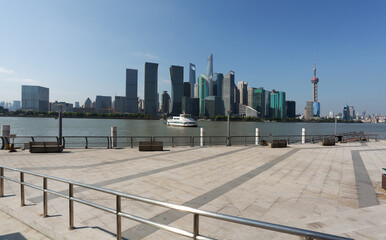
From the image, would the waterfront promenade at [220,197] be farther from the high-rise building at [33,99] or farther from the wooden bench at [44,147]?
the high-rise building at [33,99]

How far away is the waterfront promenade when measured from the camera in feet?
13.8

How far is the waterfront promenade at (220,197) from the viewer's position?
4.20 meters

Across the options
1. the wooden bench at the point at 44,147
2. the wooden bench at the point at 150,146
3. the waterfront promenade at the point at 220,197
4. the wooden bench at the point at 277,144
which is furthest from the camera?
the wooden bench at the point at 277,144

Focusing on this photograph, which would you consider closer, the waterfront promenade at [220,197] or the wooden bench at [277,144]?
the waterfront promenade at [220,197]

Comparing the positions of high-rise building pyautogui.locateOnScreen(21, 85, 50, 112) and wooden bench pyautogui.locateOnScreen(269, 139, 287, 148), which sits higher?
high-rise building pyautogui.locateOnScreen(21, 85, 50, 112)

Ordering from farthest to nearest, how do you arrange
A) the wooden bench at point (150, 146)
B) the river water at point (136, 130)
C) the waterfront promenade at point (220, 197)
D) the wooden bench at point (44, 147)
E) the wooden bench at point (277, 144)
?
the river water at point (136, 130) → the wooden bench at point (277, 144) → the wooden bench at point (150, 146) → the wooden bench at point (44, 147) → the waterfront promenade at point (220, 197)

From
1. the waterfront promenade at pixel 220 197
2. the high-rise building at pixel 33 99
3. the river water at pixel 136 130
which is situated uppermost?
the high-rise building at pixel 33 99

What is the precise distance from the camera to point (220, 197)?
20.1ft

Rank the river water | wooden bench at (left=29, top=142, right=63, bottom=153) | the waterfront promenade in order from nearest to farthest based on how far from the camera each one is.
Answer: the waterfront promenade < wooden bench at (left=29, top=142, right=63, bottom=153) < the river water

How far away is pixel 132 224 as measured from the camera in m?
4.42

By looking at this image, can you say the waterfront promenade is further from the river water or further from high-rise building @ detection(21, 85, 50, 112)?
high-rise building @ detection(21, 85, 50, 112)

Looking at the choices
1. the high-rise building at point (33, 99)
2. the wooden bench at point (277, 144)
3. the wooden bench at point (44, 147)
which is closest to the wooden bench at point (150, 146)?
the wooden bench at point (44, 147)

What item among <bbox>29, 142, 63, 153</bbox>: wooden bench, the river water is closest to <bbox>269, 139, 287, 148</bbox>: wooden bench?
<bbox>29, 142, 63, 153</bbox>: wooden bench

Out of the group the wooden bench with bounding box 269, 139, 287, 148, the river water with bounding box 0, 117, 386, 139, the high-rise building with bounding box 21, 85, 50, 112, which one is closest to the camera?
the wooden bench with bounding box 269, 139, 287, 148
